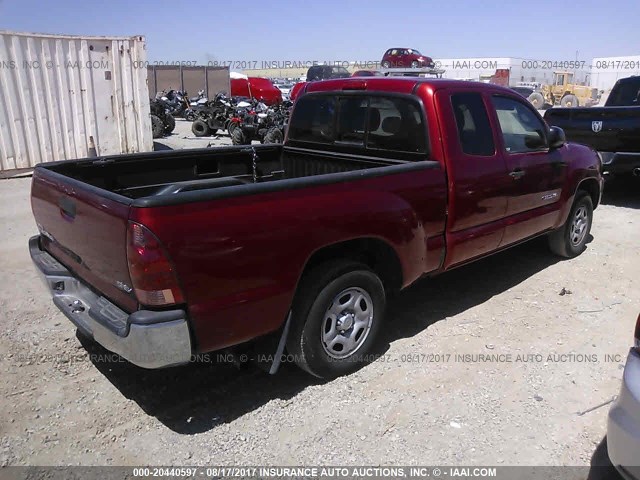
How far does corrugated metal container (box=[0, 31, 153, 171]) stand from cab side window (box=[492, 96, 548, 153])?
7.08m

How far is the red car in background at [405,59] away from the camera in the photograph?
29000 millimetres

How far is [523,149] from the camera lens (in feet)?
15.2

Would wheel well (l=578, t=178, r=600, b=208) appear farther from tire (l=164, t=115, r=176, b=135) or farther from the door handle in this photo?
tire (l=164, t=115, r=176, b=135)

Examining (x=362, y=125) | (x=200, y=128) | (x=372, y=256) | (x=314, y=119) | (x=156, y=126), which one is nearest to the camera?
(x=372, y=256)

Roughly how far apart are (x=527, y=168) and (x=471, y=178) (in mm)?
945

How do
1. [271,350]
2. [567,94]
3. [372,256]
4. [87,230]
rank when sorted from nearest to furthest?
[87,230]
[271,350]
[372,256]
[567,94]

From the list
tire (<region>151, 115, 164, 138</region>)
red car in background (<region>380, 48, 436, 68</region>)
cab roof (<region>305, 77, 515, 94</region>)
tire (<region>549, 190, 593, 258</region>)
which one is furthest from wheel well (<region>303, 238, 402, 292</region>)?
red car in background (<region>380, 48, 436, 68</region>)

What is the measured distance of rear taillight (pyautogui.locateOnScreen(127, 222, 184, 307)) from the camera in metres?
2.44

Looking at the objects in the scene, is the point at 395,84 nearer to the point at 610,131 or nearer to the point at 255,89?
the point at 610,131

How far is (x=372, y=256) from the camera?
3.64 m

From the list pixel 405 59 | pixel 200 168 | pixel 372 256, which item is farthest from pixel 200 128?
pixel 405 59

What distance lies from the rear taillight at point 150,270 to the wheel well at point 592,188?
4813mm

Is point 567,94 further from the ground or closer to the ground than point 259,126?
further from the ground

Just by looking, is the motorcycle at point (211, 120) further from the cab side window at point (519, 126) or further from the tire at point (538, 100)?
the tire at point (538, 100)
